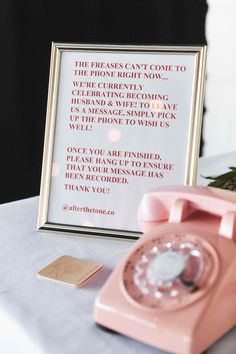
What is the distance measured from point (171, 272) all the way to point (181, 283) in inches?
0.6

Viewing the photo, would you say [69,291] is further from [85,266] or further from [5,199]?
[5,199]

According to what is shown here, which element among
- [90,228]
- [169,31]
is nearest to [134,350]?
[90,228]

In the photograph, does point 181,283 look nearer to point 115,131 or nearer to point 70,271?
point 70,271

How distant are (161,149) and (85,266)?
0.21 metres

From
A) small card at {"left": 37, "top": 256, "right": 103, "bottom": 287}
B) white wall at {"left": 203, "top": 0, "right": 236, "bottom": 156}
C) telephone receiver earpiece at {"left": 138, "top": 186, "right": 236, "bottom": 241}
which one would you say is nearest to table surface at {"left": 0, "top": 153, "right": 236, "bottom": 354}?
small card at {"left": 37, "top": 256, "right": 103, "bottom": 287}

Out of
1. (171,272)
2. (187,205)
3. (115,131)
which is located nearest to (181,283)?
(171,272)

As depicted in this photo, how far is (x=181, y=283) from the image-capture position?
1.65 feet

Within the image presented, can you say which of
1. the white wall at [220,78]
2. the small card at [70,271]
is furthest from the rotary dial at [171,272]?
the white wall at [220,78]

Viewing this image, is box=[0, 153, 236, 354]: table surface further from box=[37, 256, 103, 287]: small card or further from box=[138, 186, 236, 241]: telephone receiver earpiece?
box=[138, 186, 236, 241]: telephone receiver earpiece

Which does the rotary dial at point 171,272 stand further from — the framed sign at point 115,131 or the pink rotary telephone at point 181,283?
the framed sign at point 115,131

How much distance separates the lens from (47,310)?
597mm

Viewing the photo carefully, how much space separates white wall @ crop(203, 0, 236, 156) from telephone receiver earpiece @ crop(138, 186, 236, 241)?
1661 mm

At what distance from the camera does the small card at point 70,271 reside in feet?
2.13

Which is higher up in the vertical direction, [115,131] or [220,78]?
[220,78]
